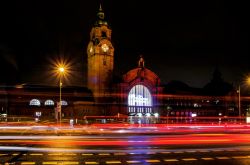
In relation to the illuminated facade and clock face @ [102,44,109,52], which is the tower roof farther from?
the illuminated facade

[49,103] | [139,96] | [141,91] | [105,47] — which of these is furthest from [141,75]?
[49,103]

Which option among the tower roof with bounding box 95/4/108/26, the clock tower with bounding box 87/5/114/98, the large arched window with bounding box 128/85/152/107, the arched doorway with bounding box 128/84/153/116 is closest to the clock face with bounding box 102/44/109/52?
the clock tower with bounding box 87/5/114/98

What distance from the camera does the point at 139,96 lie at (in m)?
111

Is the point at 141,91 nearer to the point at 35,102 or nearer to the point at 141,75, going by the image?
the point at 141,75

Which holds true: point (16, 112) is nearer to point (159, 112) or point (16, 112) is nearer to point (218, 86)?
point (159, 112)

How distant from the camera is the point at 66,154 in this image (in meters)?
18.8

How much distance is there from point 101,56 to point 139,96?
56.1 ft

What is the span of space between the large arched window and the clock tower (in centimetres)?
786

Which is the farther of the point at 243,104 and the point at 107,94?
the point at 243,104

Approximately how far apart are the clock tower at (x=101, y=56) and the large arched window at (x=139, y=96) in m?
7.86

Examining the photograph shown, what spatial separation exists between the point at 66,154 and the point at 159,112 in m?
96.9

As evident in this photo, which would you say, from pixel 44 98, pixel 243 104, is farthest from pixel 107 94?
pixel 243 104

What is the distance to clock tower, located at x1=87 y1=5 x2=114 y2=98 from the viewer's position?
105938 mm

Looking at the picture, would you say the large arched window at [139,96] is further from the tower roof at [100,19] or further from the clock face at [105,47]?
the tower roof at [100,19]
